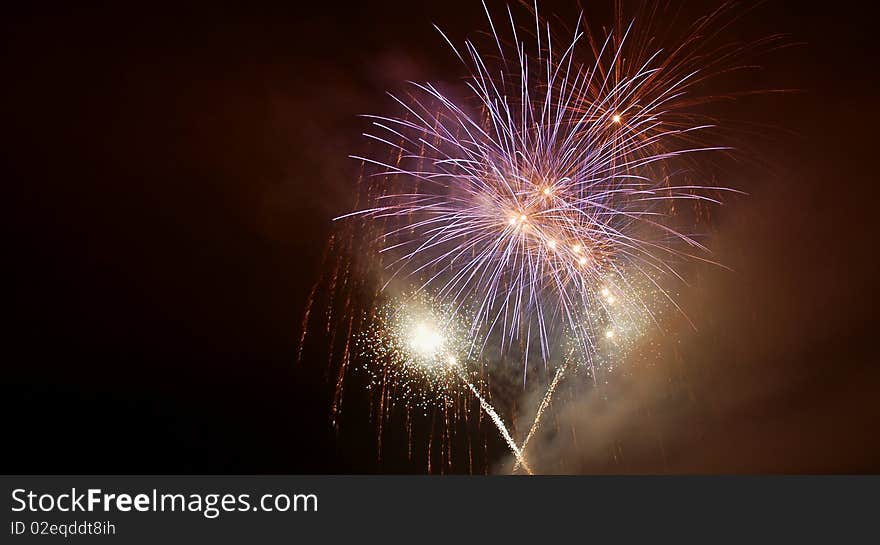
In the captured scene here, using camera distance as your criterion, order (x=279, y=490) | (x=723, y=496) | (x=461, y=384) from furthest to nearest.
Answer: (x=461, y=384)
(x=723, y=496)
(x=279, y=490)

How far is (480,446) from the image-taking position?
19.7 meters

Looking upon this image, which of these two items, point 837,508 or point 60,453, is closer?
point 837,508

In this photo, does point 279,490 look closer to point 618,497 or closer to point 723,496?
point 618,497

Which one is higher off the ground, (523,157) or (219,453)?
(523,157)

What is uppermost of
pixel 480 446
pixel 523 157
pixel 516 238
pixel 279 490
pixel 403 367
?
pixel 523 157

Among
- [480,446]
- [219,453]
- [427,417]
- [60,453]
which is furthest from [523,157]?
[60,453]

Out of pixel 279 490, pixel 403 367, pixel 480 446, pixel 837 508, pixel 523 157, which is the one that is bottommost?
pixel 837 508

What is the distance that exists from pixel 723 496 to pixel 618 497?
7.07 feet

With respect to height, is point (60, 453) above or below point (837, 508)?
above

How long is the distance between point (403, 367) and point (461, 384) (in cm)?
202

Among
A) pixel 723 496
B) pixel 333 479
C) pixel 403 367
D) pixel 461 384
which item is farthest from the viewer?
pixel 461 384

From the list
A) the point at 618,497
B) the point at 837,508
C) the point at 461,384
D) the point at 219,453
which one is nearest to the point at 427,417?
the point at 461,384

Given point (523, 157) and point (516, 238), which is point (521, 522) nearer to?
point (516, 238)

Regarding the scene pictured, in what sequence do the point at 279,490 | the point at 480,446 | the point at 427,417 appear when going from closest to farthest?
1. the point at 279,490
2. the point at 480,446
3. the point at 427,417
